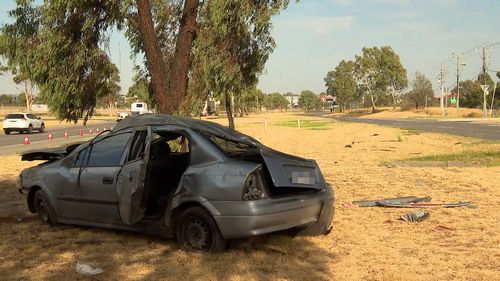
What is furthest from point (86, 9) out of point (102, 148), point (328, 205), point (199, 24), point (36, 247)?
point (328, 205)

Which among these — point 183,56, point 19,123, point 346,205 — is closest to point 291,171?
point 346,205

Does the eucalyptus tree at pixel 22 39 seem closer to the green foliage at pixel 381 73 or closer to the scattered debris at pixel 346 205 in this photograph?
the scattered debris at pixel 346 205

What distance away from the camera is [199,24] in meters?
11.2

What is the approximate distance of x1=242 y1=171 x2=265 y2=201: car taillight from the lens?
5145 millimetres

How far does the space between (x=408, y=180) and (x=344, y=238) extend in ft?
15.8

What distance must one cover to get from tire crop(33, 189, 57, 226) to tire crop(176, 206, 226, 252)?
2.16m

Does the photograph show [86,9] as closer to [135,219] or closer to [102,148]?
[102,148]

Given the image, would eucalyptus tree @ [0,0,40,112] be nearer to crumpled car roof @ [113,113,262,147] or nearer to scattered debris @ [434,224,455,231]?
crumpled car roof @ [113,113,262,147]

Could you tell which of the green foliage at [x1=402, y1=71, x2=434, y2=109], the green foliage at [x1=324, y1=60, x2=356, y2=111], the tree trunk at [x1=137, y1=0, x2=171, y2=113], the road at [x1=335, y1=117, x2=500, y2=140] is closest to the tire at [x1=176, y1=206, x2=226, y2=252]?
the tree trunk at [x1=137, y1=0, x2=171, y2=113]

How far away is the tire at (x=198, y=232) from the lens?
17.5ft

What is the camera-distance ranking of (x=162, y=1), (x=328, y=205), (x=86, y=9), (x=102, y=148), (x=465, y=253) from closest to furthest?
(x=465, y=253), (x=328, y=205), (x=102, y=148), (x=86, y=9), (x=162, y=1)

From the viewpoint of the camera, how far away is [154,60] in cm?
1064

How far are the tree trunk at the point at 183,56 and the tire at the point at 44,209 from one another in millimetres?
3937

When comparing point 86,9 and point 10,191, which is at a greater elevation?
point 86,9
